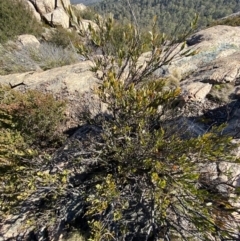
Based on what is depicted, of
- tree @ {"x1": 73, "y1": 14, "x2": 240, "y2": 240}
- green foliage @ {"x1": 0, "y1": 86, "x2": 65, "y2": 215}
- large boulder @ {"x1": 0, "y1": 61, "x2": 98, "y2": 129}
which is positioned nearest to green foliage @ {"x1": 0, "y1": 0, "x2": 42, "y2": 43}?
large boulder @ {"x1": 0, "y1": 61, "x2": 98, "y2": 129}

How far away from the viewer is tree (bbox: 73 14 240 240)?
8.94ft

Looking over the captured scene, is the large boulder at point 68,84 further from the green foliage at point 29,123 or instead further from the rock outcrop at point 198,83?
the green foliage at point 29,123

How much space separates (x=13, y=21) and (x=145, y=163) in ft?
41.7

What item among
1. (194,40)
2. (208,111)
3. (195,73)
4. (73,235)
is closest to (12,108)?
(73,235)

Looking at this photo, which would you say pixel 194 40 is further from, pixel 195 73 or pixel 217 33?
pixel 195 73

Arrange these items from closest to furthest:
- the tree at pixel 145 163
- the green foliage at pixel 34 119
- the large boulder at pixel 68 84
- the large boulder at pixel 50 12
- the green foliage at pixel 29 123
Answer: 1. the tree at pixel 145 163
2. the green foliage at pixel 29 123
3. the green foliage at pixel 34 119
4. the large boulder at pixel 68 84
5. the large boulder at pixel 50 12

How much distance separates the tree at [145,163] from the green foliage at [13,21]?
953cm

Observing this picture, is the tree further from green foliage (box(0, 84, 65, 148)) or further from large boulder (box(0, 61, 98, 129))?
large boulder (box(0, 61, 98, 129))

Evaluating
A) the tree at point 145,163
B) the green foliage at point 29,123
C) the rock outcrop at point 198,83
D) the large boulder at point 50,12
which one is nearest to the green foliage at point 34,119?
the green foliage at point 29,123

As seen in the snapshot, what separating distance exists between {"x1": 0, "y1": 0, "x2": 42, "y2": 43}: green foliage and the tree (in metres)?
9.53

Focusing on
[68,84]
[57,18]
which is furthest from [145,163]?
[57,18]

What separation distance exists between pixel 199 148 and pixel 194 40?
672 centimetres

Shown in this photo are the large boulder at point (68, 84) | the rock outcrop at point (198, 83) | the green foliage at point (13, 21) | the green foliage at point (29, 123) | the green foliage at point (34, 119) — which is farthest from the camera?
the green foliage at point (13, 21)

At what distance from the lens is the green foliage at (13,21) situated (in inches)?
474
